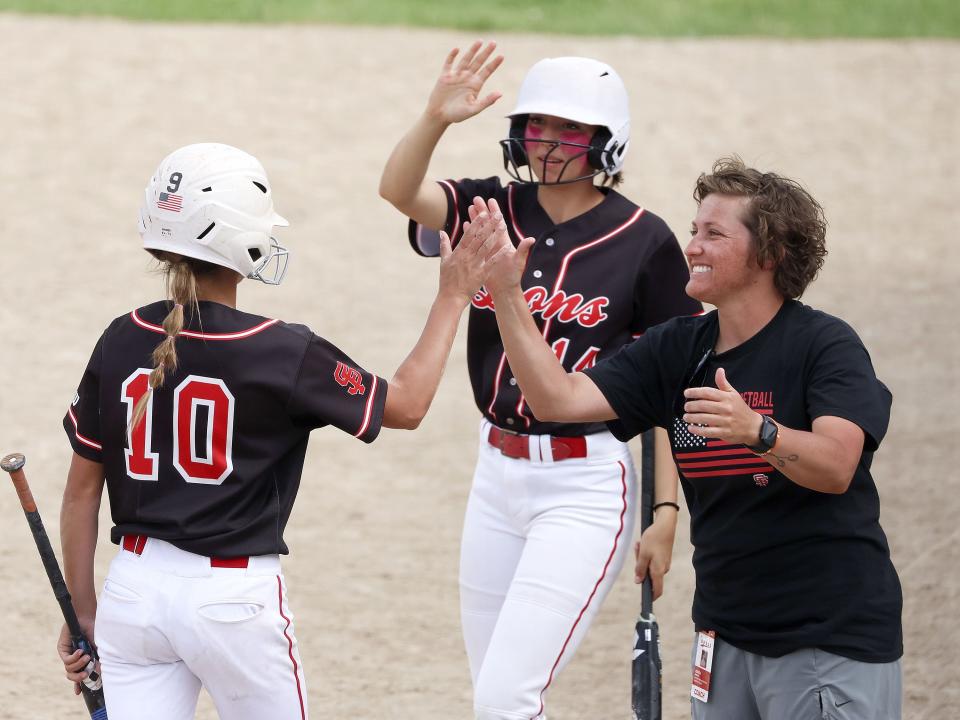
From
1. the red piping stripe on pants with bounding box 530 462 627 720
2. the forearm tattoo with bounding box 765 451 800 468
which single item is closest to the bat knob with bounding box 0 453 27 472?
the red piping stripe on pants with bounding box 530 462 627 720

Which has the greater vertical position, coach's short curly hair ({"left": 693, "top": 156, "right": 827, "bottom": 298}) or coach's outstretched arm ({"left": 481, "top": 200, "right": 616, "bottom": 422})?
coach's short curly hair ({"left": 693, "top": 156, "right": 827, "bottom": 298})

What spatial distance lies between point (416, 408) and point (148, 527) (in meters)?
0.66

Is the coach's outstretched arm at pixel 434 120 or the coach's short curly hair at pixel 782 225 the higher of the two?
the coach's outstretched arm at pixel 434 120

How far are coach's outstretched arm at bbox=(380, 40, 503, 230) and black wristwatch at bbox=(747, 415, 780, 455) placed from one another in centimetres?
159

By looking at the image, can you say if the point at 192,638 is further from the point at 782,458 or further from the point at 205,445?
the point at 782,458

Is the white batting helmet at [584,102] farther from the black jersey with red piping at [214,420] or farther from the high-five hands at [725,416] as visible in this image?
the high-five hands at [725,416]

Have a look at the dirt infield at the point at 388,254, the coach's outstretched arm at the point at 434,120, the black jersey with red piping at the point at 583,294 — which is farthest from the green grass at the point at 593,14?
the black jersey with red piping at the point at 583,294

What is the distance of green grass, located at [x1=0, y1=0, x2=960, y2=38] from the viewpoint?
1672cm

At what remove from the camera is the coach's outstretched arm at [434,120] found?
416cm

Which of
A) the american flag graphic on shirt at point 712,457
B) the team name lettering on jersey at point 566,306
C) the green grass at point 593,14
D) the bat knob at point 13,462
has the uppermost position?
the green grass at point 593,14

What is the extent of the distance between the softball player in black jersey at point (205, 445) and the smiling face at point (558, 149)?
117 centimetres

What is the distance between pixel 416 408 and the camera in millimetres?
3322

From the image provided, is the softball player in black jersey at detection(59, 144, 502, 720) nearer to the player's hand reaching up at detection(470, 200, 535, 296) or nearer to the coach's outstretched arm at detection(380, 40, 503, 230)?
the player's hand reaching up at detection(470, 200, 535, 296)

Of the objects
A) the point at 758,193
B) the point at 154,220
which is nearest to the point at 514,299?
the point at 758,193
